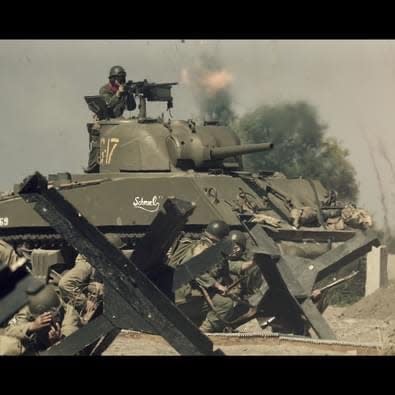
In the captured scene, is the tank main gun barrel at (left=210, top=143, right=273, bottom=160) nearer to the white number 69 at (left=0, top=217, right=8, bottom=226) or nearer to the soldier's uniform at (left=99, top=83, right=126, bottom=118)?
the soldier's uniform at (left=99, top=83, right=126, bottom=118)

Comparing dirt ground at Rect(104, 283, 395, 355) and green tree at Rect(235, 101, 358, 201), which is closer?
dirt ground at Rect(104, 283, 395, 355)

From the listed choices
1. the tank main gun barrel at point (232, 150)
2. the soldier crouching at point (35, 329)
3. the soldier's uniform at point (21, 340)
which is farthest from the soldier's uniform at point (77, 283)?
the tank main gun barrel at point (232, 150)

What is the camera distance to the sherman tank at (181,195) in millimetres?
18906

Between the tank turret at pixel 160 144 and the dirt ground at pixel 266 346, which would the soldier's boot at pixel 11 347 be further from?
the tank turret at pixel 160 144

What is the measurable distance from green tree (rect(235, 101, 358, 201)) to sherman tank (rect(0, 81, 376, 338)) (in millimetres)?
17845

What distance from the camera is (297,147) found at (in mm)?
40062

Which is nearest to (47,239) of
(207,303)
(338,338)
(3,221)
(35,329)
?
(3,221)

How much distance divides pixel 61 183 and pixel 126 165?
1084 mm

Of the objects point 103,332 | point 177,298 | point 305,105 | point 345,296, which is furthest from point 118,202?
point 305,105

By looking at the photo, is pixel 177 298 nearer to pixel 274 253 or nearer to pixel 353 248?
pixel 274 253

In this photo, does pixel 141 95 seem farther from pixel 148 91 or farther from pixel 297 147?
pixel 297 147

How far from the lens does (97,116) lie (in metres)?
21.2

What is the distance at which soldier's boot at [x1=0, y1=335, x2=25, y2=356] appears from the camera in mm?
10336

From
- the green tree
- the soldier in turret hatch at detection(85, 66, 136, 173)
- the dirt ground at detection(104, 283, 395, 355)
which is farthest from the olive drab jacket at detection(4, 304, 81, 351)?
the green tree
